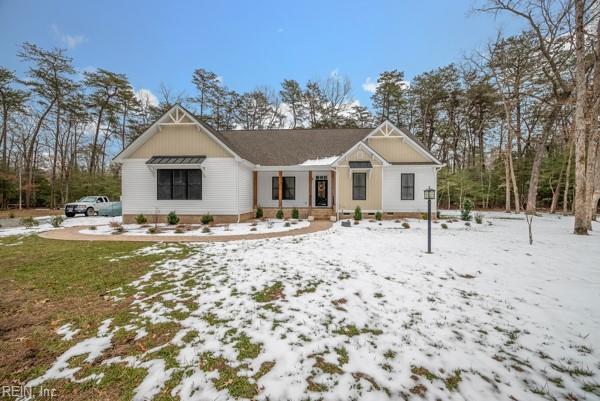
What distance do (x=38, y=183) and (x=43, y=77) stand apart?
388 inches

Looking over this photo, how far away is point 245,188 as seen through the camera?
1396cm

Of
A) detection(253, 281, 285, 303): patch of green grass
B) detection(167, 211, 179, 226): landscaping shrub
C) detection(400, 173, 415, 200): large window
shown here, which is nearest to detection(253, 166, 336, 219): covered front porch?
detection(400, 173, 415, 200): large window

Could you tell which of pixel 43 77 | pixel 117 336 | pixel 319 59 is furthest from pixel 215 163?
pixel 43 77

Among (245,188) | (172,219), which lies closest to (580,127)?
(245,188)

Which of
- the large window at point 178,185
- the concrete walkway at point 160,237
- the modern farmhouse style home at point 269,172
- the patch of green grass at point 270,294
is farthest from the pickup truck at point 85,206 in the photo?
the patch of green grass at point 270,294

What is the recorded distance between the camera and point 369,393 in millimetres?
2186

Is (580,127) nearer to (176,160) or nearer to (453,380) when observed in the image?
(453,380)

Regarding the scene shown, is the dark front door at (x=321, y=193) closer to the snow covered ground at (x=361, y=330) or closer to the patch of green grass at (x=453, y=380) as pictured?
the snow covered ground at (x=361, y=330)

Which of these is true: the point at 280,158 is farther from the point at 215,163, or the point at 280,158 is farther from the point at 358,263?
the point at 358,263

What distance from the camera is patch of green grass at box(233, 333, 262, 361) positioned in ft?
8.72

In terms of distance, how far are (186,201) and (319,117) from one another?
61.1 feet

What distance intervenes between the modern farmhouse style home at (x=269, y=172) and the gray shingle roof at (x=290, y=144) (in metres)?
0.06

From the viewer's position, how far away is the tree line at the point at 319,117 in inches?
789

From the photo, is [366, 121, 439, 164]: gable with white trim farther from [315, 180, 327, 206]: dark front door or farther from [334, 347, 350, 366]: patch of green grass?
[334, 347, 350, 366]: patch of green grass
